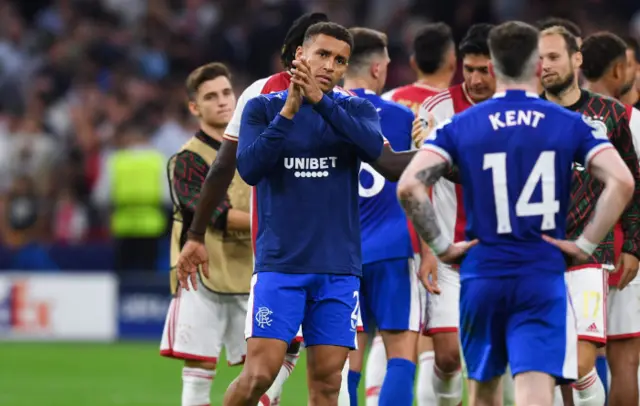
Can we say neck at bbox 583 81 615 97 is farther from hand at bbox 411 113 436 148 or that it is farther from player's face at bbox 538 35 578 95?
hand at bbox 411 113 436 148

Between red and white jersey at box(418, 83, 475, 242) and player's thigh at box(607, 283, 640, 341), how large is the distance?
1.11m

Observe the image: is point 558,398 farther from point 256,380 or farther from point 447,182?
point 256,380

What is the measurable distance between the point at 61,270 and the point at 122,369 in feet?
12.6

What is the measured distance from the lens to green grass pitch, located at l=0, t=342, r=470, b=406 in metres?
12.7

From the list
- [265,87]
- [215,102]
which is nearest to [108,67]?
[215,102]

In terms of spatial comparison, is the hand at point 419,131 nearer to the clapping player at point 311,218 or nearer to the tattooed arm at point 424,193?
the clapping player at point 311,218

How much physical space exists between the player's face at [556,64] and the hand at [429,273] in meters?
1.37

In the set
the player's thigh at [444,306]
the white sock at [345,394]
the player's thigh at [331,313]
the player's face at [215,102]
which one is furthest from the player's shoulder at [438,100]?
the player's thigh at [331,313]

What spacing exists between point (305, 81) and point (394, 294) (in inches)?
86.2

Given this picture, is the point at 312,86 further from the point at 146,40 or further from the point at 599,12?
the point at 146,40

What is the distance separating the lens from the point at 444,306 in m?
9.20

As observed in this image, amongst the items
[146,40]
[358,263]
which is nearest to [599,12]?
[146,40]

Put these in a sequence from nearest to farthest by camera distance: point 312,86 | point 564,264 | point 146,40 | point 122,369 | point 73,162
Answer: point 564,264, point 312,86, point 122,369, point 73,162, point 146,40

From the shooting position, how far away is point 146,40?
2275 cm
